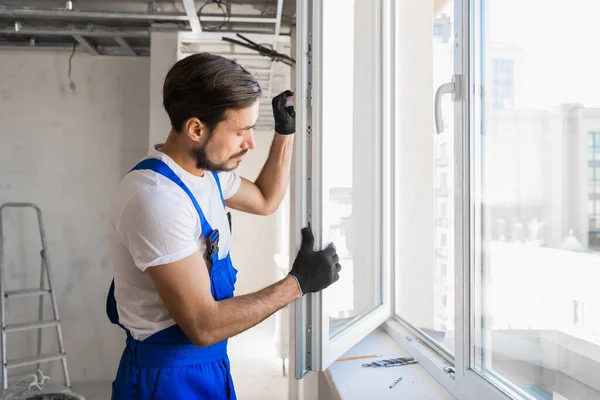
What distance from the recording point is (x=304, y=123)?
4.33ft

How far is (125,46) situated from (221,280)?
10.9 ft

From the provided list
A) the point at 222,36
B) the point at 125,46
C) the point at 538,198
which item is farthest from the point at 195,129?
the point at 125,46

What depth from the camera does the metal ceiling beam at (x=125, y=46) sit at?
4.09 meters

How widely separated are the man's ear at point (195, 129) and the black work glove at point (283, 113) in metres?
0.33

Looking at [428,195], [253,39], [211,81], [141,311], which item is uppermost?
[253,39]

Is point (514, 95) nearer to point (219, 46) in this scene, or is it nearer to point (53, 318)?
point (219, 46)

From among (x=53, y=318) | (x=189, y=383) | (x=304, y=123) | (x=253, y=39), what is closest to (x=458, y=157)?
(x=304, y=123)

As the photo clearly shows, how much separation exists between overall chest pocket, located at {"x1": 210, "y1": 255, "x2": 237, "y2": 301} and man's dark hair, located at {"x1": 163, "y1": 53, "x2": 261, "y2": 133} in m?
0.41

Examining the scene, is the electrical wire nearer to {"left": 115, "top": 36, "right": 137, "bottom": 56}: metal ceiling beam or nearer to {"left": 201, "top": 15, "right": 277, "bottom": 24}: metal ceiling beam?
{"left": 201, "top": 15, "right": 277, "bottom": 24}: metal ceiling beam

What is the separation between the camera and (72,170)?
15.0 ft

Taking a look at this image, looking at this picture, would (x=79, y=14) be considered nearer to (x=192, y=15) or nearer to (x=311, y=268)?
(x=192, y=15)

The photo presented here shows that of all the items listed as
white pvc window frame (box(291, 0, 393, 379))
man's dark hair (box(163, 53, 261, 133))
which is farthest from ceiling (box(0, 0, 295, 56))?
white pvc window frame (box(291, 0, 393, 379))

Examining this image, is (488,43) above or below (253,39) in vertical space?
below

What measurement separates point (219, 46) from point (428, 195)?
102 inches
